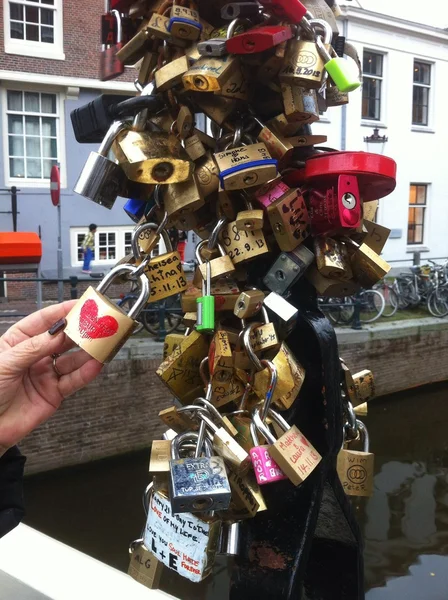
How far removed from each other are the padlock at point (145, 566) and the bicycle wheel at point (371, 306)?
8732 millimetres

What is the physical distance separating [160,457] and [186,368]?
0.17 meters

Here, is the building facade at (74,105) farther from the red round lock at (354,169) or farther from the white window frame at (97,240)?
the red round lock at (354,169)

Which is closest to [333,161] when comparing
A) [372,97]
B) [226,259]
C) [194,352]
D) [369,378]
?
[226,259]

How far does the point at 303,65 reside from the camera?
91 cm

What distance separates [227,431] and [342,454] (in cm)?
39

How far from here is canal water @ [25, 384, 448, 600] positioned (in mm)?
5000

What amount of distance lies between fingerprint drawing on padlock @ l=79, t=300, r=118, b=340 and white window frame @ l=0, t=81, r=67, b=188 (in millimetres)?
11432

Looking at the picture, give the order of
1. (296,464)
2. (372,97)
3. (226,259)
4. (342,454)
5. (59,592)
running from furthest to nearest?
(372,97) → (59,592) → (342,454) → (226,259) → (296,464)

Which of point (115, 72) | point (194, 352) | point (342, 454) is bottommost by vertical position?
point (342, 454)

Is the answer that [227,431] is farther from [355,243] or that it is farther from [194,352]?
[355,243]

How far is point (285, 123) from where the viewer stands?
3.15ft

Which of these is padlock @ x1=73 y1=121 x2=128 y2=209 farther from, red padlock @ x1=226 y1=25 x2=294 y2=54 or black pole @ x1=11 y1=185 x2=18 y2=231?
black pole @ x1=11 y1=185 x2=18 y2=231

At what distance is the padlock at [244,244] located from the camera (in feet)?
3.11

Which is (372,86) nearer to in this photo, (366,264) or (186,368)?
(366,264)
